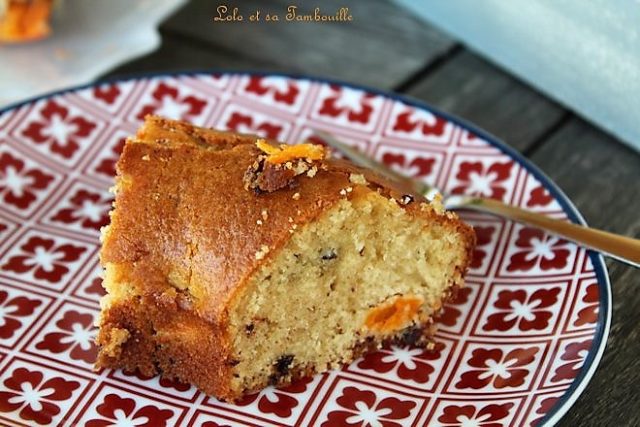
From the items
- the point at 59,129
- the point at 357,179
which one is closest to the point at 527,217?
the point at 357,179

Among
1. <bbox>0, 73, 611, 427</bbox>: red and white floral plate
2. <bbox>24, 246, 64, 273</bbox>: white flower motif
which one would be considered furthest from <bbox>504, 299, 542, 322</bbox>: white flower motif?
<bbox>24, 246, 64, 273</bbox>: white flower motif

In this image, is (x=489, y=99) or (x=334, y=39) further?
(x=334, y=39)

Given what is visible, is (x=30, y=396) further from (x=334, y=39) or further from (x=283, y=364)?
(x=334, y=39)

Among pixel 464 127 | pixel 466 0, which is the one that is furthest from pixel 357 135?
pixel 466 0

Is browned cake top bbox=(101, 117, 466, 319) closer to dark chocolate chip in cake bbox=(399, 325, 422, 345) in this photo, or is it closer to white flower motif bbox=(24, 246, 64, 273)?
dark chocolate chip in cake bbox=(399, 325, 422, 345)

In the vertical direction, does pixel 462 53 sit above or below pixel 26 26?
above

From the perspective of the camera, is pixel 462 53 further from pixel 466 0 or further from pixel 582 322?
pixel 582 322

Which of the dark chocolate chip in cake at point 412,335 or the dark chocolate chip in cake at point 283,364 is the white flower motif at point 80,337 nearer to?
the dark chocolate chip in cake at point 283,364
